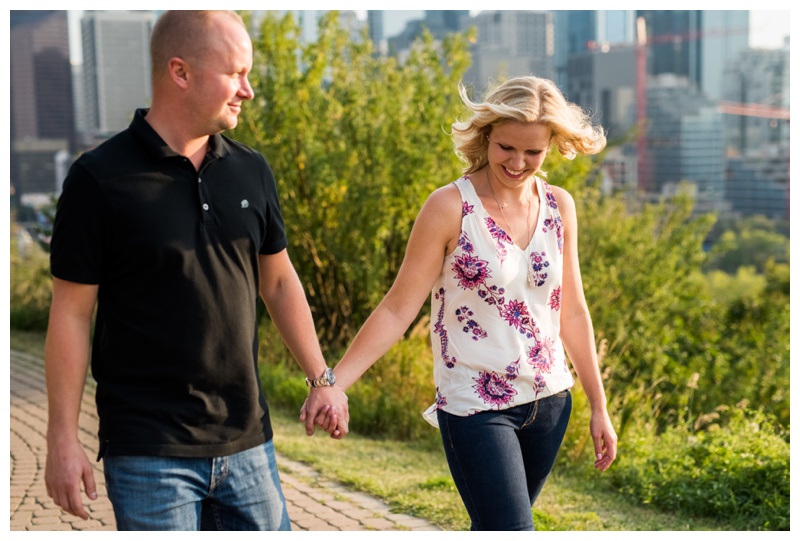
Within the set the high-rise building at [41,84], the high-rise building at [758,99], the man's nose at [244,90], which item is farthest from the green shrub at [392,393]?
the high-rise building at [758,99]

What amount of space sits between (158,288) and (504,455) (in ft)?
3.39

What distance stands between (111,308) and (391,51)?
25.9 feet

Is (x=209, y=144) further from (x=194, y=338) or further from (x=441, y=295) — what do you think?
(x=441, y=295)

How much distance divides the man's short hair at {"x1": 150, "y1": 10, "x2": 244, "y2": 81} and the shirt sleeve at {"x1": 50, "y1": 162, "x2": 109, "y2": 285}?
1.03 ft

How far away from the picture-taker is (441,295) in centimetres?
290

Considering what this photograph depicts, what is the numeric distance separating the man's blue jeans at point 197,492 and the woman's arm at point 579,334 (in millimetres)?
1030

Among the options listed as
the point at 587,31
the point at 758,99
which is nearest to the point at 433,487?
the point at 587,31

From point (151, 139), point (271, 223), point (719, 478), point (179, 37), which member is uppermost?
point (179, 37)

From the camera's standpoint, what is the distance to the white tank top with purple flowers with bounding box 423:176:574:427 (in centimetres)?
280

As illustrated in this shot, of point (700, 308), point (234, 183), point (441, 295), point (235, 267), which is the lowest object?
point (700, 308)

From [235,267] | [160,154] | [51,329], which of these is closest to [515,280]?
[235,267]

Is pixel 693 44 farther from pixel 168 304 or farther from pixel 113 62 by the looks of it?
pixel 168 304

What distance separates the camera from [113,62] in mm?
28406

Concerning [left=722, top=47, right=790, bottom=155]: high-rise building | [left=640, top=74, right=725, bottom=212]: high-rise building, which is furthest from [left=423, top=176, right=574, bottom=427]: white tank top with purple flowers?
[left=722, top=47, right=790, bottom=155]: high-rise building
